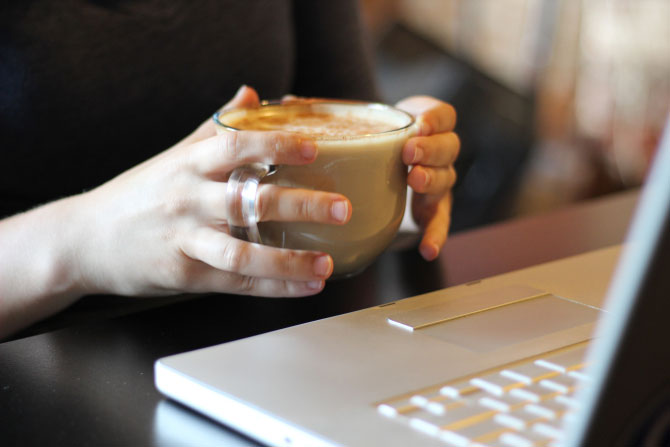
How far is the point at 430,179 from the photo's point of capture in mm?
630

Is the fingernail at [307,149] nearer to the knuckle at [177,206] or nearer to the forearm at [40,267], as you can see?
the knuckle at [177,206]

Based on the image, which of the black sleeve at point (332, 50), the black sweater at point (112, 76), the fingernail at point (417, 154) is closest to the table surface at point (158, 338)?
the fingernail at point (417, 154)

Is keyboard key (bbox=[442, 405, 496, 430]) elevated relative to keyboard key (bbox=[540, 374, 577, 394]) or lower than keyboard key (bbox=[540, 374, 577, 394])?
lower

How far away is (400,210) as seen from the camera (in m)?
0.59

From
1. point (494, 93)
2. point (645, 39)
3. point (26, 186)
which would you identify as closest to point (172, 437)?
point (26, 186)

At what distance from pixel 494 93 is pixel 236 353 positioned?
78.0 inches

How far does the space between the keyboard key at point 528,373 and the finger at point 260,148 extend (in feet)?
0.61

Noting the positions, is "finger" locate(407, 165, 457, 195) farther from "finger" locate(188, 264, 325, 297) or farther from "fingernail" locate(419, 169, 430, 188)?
"finger" locate(188, 264, 325, 297)

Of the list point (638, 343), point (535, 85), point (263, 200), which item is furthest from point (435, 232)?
point (535, 85)

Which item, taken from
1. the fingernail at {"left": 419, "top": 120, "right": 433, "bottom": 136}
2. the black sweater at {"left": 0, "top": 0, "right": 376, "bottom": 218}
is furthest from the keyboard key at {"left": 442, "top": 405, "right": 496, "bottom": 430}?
the black sweater at {"left": 0, "top": 0, "right": 376, "bottom": 218}

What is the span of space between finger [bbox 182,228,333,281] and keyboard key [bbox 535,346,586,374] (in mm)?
163

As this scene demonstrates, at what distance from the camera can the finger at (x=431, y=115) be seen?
661 mm

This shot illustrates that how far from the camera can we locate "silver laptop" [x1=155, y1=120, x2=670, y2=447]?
0.82 feet

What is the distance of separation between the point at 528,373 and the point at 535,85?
2.80m
